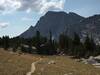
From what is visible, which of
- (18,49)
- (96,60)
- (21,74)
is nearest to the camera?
(21,74)

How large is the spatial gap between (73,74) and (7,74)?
38.5ft

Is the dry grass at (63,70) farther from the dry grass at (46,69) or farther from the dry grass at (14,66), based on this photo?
the dry grass at (14,66)

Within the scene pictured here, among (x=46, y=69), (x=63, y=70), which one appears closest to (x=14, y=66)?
(x=46, y=69)

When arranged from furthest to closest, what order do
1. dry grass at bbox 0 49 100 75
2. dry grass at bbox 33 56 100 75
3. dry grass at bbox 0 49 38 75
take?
dry grass at bbox 33 56 100 75
dry grass at bbox 0 49 100 75
dry grass at bbox 0 49 38 75

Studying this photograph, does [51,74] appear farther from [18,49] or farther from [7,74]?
[18,49]

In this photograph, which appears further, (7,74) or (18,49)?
(18,49)

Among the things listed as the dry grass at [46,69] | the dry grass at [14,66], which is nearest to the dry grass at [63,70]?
the dry grass at [46,69]

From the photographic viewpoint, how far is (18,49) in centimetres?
19350

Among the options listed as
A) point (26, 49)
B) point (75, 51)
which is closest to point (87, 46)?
point (75, 51)

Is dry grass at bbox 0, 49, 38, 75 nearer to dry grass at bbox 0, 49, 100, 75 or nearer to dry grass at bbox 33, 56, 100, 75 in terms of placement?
dry grass at bbox 0, 49, 100, 75

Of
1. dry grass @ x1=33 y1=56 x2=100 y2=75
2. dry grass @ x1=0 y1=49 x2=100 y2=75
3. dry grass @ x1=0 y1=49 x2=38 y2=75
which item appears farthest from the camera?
dry grass @ x1=33 y1=56 x2=100 y2=75

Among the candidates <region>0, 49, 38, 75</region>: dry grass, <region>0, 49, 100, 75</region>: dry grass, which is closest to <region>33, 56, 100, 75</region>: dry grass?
<region>0, 49, 100, 75</region>: dry grass

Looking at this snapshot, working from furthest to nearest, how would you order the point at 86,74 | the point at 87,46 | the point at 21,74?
the point at 87,46
the point at 86,74
the point at 21,74

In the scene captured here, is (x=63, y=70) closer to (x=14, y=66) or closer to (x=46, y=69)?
(x=46, y=69)
